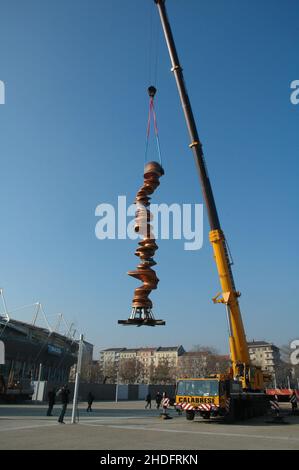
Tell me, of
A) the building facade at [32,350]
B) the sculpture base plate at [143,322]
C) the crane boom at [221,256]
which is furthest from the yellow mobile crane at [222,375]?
the building facade at [32,350]

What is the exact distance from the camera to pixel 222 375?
24.2 meters

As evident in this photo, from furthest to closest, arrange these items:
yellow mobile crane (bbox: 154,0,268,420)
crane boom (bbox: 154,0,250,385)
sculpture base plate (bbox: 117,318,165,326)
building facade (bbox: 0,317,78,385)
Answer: building facade (bbox: 0,317,78,385) < crane boom (bbox: 154,0,250,385) < sculpture base plate (bbox: 117,318,165,326) < yellow mobile crane (bbox: 154,0,268,420)

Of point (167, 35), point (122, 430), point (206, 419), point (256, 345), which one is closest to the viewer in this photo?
point (122, 430)

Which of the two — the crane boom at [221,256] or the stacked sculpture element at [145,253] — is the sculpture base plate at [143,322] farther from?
the crane boom at [221,256]

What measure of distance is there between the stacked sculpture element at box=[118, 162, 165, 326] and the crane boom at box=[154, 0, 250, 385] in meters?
3.77

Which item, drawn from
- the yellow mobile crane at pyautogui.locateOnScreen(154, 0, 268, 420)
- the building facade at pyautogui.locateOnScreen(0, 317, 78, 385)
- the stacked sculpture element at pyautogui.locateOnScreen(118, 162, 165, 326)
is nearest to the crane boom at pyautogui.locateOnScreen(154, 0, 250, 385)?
the yellow mobile crane at pyautogui.locateOnScreen(154, 0, 268, 420)

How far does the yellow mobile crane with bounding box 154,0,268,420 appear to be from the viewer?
23406 mm

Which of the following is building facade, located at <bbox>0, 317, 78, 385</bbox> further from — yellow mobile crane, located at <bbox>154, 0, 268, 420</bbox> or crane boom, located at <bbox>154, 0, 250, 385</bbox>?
crane boom, located at <bbox>154, 0, 250, 385</bbox>

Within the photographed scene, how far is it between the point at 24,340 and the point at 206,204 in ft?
218

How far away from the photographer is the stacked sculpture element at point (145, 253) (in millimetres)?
25406

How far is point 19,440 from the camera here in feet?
46.7

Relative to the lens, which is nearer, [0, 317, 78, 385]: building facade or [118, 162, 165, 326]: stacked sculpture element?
[118, 162, 165, 326]: stacked sculpture element
